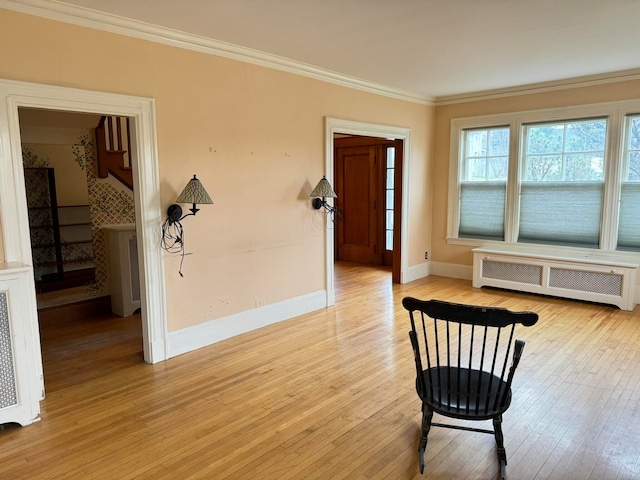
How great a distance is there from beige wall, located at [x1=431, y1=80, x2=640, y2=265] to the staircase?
4433 mm

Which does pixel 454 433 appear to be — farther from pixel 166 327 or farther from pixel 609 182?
pixel 609 182

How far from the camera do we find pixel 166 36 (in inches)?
138

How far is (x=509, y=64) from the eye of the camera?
4.60m

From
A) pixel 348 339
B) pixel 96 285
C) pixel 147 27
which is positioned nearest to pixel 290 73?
pixel 147 27

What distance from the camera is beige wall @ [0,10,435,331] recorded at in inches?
120

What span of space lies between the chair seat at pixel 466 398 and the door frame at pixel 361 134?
9.46 feet

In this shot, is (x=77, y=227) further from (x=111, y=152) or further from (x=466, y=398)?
(x=466, y=398)

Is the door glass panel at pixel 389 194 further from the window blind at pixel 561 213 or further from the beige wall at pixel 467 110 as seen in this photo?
the window blind at pixel 561 213

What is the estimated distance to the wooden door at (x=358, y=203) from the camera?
7719 millimetres

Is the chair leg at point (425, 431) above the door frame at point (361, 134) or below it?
below

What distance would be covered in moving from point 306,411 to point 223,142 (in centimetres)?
246

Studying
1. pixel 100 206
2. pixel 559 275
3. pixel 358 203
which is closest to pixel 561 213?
pixel 559 275

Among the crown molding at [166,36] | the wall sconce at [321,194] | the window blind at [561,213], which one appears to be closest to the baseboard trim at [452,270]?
the window blind at [561,213]

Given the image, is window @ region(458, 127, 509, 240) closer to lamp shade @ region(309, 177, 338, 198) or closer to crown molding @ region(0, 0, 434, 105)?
crown molding @ region(0, 0, 434, 105)
